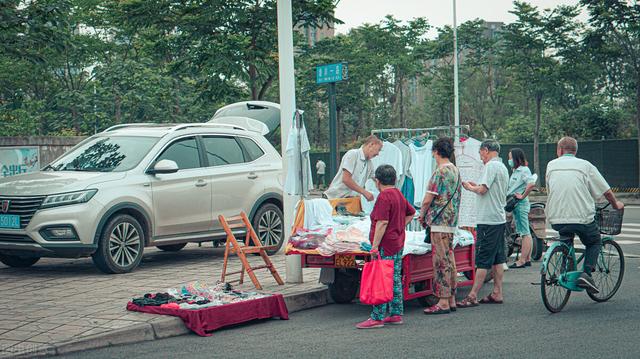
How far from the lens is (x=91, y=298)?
28.9ft

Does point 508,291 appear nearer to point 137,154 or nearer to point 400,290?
point 400,290

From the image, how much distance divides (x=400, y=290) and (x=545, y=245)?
6.43 meters

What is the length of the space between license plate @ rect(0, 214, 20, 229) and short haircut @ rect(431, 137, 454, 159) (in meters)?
5.62

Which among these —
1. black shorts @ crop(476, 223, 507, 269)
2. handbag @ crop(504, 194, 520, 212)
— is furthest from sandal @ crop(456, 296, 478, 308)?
handbag @ crop(504, 194, 520, 212)

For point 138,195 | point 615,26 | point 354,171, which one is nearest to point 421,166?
point 354,171

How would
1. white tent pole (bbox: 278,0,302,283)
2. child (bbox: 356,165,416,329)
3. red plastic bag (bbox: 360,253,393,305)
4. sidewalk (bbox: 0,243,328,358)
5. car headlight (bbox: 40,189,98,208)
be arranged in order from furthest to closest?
car headlight (bbox: 40,189,98,208)
white tent pole (bbox: 278,0,302,283)
child (bbox: 356,165,416,329)
red plastic bag (bbox: 360,253,393,305)
sidewalk (bbox: 0,243,328,358)

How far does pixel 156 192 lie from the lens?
11.4m

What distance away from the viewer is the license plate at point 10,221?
413 inches

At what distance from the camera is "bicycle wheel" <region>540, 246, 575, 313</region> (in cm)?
823

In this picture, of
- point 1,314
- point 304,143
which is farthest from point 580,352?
point 1,314

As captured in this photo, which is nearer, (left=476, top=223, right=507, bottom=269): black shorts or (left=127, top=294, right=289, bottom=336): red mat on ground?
(left=127, top=294, right=289, bottom=336): red mat on ground

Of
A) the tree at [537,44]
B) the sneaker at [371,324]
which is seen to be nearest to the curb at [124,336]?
the sneaker at [371,324]

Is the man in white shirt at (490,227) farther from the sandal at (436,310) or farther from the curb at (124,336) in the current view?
the curb at (124,336)

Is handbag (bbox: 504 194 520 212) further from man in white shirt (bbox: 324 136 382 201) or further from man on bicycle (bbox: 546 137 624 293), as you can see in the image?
man on bicycle (bbox: 546 137 624 293)
